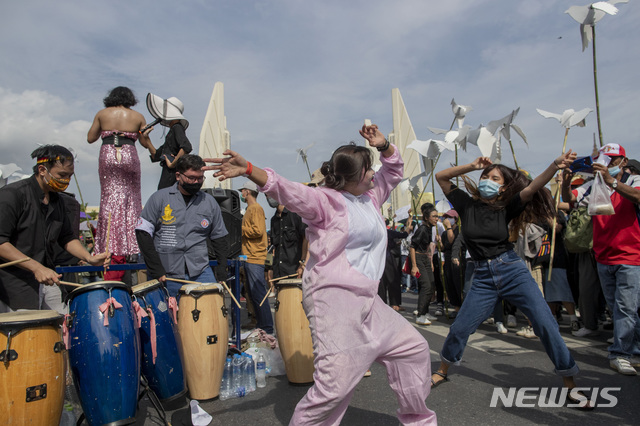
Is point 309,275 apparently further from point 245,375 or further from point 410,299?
point 410,299

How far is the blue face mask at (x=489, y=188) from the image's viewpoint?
157 inches

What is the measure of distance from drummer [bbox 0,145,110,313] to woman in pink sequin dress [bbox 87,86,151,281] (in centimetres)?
168

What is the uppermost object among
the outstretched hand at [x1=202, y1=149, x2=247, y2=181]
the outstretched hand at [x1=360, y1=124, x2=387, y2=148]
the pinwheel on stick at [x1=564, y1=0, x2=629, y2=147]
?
the pinwheel on stick at [x1=564, y1=0, x2=629, y2=147]

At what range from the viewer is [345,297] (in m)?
2.56

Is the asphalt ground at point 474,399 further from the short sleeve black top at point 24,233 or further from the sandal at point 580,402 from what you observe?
the short sleeve black top at point 24,233

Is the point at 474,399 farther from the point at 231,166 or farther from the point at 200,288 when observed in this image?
the point at 231,166

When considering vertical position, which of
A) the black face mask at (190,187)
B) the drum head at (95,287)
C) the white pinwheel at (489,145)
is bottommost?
the drum head at (95,287)

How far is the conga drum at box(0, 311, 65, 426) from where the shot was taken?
2.49 meters

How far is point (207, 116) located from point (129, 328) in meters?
14.0

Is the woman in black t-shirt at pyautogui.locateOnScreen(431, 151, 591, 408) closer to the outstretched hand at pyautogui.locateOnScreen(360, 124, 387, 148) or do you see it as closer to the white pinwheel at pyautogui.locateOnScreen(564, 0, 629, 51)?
the outstretched hand at pyautogui.locateOnScreen(360, 124, 387, 148)

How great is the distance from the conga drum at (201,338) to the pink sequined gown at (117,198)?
6.06 feet

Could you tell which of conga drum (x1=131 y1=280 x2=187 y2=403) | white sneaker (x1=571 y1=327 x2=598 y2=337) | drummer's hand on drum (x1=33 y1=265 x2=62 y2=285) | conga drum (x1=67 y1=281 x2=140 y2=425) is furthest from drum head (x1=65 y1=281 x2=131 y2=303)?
white sneaker (x1=571 y1=327 x2=598 y2=337)

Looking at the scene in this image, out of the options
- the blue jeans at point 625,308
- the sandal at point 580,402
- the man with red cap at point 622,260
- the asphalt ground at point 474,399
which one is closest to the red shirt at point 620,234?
the man with red cap at point 622,260

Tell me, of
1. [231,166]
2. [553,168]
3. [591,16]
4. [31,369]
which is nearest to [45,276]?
[31,369]
